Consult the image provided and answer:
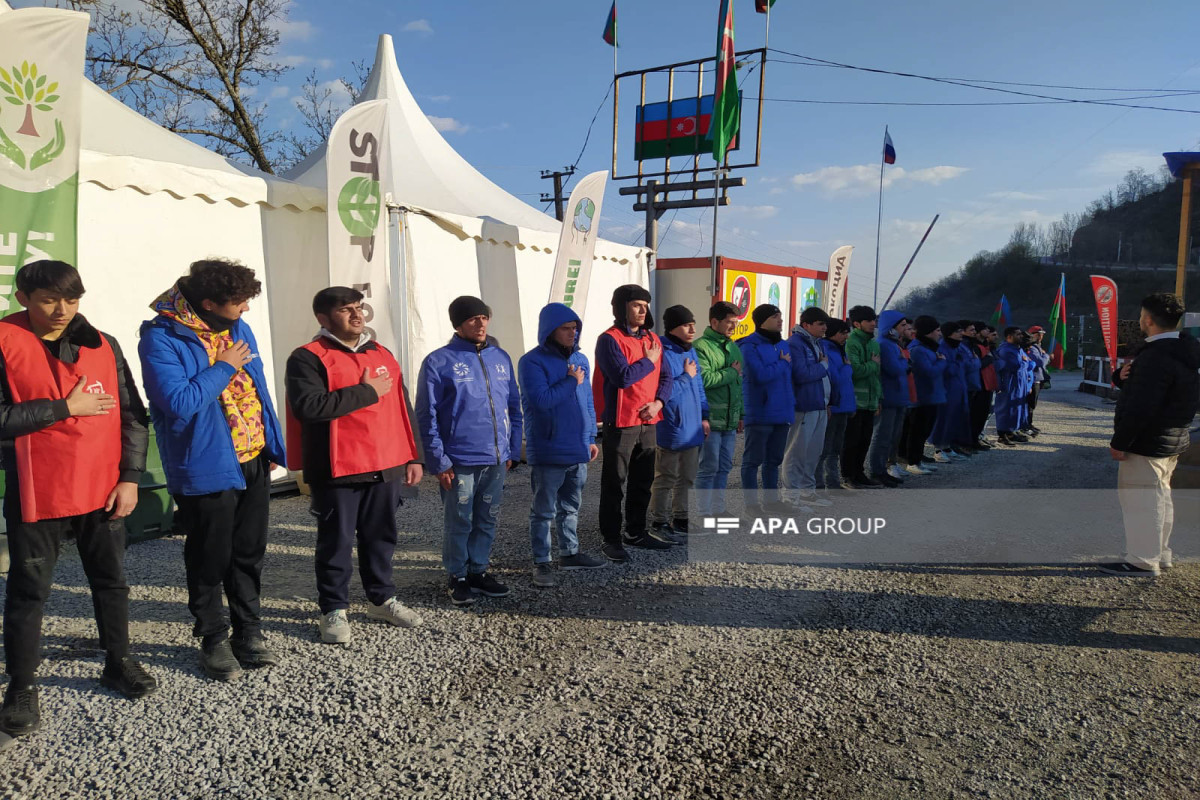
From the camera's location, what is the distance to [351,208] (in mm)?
6414

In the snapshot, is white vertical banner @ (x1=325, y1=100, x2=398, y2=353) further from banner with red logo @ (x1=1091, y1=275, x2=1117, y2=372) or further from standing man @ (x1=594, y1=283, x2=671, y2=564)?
banner with red logo @ (x1=1091, y1=275, x2=1117, y2=372)

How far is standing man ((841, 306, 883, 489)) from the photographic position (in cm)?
736

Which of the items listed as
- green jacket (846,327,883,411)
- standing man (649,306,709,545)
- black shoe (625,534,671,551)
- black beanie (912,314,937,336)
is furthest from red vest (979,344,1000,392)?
black shoe (625,534,671,551)

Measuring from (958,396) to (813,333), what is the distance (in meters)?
4.10

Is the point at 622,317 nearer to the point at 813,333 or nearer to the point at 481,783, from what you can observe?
the point at 813,333

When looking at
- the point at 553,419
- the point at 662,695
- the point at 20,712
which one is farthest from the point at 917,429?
the point at 20,712

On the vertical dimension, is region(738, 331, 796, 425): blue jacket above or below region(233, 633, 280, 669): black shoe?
above

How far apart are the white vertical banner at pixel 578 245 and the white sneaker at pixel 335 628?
5186 mm

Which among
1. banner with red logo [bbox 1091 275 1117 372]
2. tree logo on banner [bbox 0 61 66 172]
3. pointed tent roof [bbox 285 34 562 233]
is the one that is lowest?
banner with red logo [bbox 1091 275 1117 372]

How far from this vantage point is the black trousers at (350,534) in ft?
11.5

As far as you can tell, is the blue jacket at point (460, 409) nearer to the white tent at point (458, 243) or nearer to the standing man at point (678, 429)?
the standing man at point (678, 429)

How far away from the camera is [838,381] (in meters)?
6.92

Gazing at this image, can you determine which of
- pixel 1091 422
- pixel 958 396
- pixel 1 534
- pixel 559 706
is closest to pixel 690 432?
pixel 559 706

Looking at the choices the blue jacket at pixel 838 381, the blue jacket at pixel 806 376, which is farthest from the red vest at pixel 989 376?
the blue jacket at pixel 806 376
